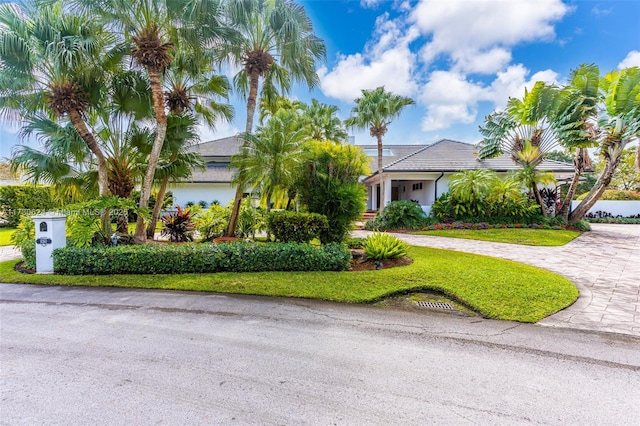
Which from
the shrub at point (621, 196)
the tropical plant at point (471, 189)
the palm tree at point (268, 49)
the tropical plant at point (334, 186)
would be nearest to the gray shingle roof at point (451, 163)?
the tropical plant at point (471, 189)

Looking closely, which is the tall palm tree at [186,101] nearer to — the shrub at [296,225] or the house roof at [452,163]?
Answer: the shrub at [296,225]

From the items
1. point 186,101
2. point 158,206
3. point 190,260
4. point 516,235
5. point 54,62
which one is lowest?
point 516,235

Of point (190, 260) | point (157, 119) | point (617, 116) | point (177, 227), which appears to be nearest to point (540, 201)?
point (617, 116)

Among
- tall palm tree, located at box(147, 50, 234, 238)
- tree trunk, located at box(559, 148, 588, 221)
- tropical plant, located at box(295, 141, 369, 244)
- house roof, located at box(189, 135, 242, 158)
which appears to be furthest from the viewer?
house roof, located at box(189, 135, 242, 158)

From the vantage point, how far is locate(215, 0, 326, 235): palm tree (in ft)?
30.5

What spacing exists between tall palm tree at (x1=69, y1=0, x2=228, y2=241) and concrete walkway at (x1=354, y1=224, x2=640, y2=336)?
10.2 metres

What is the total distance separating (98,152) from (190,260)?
457 cm

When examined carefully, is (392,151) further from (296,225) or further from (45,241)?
(45,241)

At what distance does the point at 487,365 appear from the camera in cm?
326

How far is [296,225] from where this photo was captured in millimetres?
8492

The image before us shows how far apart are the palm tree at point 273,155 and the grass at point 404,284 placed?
344 cm

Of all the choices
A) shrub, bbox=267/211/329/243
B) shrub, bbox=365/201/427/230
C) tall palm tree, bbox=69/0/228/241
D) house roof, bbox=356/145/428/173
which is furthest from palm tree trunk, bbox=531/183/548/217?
tall palm tree, bbox=69/0/228/241

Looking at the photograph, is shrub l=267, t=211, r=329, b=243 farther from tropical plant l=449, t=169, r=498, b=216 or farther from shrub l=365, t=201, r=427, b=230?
tropical plant l=449, t=169, r=498, b=216

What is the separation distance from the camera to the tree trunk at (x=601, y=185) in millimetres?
14508
